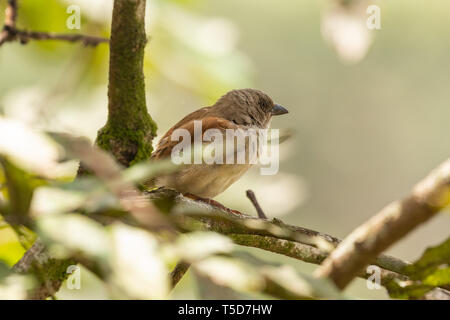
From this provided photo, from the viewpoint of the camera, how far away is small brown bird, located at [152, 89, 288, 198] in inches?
138

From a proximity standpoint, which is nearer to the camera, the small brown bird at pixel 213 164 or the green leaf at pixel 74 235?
the green leaf at pixel 74 235

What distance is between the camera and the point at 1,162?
1143 mm

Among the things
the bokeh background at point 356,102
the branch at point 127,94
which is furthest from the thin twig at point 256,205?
the bokeh background at point 356,102

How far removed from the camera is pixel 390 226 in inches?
42.6

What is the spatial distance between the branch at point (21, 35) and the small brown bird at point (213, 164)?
77cm

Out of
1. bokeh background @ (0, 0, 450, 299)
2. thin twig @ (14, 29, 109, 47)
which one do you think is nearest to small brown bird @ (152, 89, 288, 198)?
thin twig @ (14, 29, 109, 47)

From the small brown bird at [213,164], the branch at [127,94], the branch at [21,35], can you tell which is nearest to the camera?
the branch at [127,94]

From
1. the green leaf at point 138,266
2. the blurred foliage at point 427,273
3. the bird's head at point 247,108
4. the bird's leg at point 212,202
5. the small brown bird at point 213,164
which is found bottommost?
the green leaf at point 138,266

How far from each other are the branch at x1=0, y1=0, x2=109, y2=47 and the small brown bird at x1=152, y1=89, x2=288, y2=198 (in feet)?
2.52

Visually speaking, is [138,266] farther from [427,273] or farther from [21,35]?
[21,35]

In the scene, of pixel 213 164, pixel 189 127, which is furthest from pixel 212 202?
pixel 189 127

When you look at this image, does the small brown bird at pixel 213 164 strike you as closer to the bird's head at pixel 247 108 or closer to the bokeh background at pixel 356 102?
the bird's head at pixel 247 108

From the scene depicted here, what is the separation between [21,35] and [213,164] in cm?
125

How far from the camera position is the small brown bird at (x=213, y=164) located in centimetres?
350
